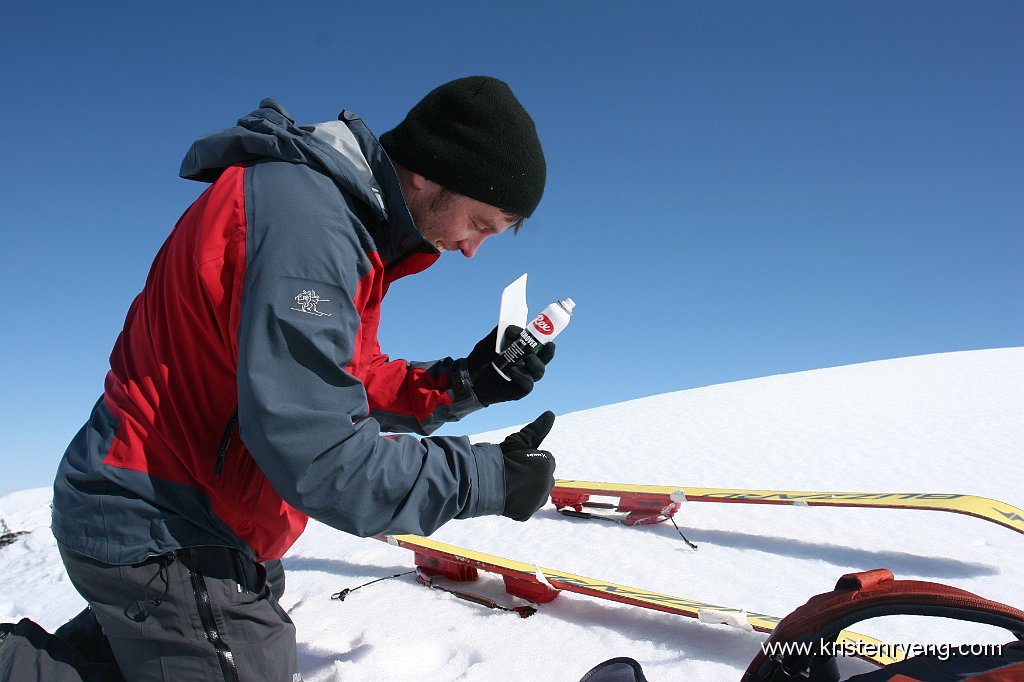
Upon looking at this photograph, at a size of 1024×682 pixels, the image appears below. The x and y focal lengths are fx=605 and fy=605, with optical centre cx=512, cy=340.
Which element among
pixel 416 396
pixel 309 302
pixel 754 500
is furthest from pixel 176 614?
pixel 754 500

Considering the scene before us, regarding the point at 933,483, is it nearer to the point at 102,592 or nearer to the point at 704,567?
the point at 704,567

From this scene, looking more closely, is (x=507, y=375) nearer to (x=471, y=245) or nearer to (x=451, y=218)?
(x=471, y=245)

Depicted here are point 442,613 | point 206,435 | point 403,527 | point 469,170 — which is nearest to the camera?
point 403,527

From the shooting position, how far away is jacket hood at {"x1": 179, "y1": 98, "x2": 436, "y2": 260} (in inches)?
58.1

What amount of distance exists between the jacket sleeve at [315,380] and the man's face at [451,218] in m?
0.43

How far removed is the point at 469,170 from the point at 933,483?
492cm

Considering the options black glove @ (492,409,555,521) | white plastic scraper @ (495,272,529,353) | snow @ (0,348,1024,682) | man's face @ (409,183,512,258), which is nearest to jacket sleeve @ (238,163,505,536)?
black glove @ (492,409,555,521)

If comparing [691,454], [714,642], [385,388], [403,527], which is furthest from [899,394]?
[403,527]

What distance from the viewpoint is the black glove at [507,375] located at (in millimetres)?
2564

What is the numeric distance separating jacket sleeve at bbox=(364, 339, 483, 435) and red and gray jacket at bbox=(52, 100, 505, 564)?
79cm

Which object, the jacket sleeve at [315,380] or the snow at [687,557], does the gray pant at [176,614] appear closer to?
the jacket sleeve at [315,380]

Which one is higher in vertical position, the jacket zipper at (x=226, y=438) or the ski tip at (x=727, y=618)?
the jacket zipper at (x=226, y=438)

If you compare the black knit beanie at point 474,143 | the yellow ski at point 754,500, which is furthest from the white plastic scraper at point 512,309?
the yellow ski at point 754,500

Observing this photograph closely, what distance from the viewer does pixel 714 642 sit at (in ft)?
7.27
